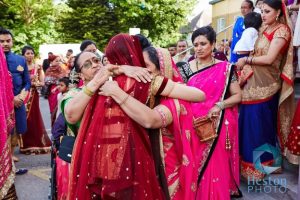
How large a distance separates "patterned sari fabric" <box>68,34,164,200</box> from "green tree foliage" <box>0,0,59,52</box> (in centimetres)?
1605

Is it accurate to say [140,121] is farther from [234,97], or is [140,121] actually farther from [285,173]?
[285,173]

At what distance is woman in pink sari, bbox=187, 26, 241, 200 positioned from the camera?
3.21 m

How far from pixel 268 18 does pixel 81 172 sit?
265 centimetres

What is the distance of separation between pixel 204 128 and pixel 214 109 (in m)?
0.30

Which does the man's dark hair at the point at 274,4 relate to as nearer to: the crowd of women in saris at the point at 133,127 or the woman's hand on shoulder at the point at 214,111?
the woman's hand on shoulder at the point at 214,111

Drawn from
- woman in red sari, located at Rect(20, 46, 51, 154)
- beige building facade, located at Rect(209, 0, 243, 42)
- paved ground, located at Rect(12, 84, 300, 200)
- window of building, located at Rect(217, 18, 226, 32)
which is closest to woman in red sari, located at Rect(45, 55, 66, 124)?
woman in red sari, located at Rect(20, 46, 51, 154)

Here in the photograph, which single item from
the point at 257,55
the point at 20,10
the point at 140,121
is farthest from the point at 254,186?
the point at 20,10

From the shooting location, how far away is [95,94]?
1893mm

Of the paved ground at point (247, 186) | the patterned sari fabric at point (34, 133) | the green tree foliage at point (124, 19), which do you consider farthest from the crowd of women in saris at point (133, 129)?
the green tree foliage at point (124, 19)

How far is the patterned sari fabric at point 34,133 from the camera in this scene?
5.90m

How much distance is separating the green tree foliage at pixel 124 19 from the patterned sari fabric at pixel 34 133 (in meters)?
14.1

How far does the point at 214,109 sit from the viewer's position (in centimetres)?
323

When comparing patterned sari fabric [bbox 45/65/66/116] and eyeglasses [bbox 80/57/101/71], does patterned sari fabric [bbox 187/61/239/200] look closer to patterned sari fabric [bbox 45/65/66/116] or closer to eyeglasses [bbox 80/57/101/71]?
eyeglasses [bbox 80/57/101/71]

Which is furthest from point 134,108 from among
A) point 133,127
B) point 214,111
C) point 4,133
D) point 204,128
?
point 4,133
